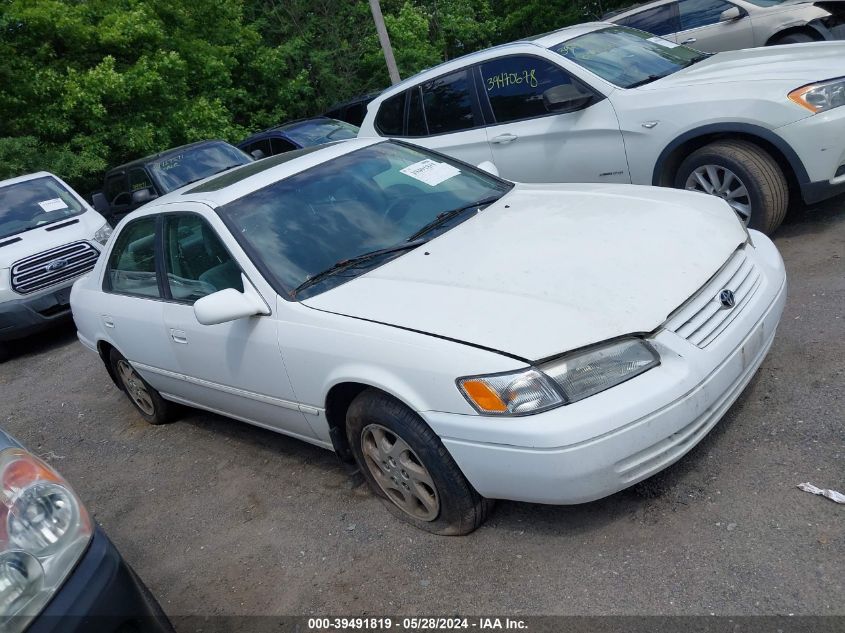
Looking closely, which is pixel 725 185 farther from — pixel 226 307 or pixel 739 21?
pixel 739 21

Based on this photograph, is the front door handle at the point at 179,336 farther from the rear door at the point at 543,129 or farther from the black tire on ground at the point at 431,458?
the rear door at the point at 543,129

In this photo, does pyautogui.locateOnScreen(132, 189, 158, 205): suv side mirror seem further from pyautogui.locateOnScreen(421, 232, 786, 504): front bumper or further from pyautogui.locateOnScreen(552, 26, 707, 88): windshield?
pyautogui.locateOnScreen(421, 232, 786, 504): front bumper

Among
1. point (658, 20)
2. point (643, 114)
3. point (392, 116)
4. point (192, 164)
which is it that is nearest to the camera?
point (643, 114)

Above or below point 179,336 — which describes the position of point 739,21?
below

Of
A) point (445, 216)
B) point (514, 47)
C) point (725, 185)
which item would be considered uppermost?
point (514, 47)

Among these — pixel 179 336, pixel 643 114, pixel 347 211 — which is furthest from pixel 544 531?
pixel 643 114

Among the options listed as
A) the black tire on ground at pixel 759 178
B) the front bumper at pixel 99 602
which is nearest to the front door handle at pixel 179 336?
the front bumper at pixel 99 602

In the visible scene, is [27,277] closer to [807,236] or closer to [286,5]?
[807,236]

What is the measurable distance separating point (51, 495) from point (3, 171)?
39.3ft

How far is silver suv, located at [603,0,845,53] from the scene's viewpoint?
10.0 metres

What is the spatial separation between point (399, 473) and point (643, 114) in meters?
3.70

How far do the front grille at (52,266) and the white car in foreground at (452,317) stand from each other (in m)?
4.27

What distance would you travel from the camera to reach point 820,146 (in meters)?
A: 5.27

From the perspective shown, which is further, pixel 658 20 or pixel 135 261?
pixel 658 20
